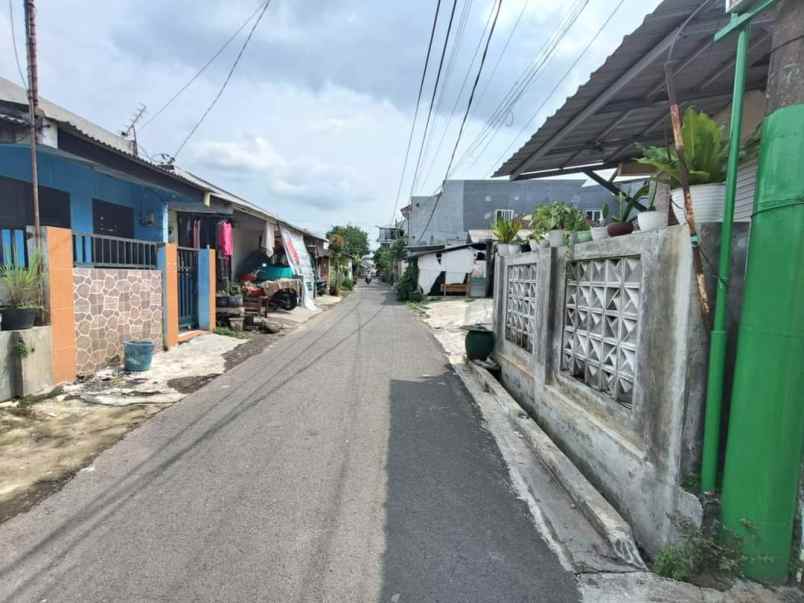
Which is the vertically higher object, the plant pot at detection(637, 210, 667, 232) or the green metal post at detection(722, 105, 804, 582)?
the plant pot at detection(637, 210, 667, 232)

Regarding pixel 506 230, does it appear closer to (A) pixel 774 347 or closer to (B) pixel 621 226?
(B) pixel 621 226

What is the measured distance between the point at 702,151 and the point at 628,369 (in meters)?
1.58

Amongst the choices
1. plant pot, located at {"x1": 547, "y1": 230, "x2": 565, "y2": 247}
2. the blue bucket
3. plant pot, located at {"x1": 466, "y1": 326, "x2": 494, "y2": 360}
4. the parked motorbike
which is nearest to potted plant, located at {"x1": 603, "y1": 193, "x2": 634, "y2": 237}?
plant pot, located at {"x1": 547, "y1": 230, "x2": 565, "y2": 247}

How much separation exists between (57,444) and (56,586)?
7.68ft

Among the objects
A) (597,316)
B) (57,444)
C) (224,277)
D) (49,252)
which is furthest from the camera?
(224,277)

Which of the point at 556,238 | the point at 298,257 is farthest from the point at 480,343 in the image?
the point at 298,257

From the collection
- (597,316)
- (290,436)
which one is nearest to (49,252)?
(290,436)

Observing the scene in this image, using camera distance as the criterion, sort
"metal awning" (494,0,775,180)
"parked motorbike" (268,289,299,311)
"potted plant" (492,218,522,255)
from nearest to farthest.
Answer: "metal awning" (494,0,775,180) → "potted plant" (492,218,522,255) → "parked motorbike" (268,289,299,311)

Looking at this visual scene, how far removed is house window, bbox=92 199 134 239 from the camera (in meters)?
9.09

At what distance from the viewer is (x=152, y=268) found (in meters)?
8.84

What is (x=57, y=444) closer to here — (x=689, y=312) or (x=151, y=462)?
(x=151, y=462)

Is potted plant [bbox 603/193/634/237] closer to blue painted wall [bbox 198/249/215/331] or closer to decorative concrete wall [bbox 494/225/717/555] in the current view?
decorative concrete wall [bbox 494/225/717/555]

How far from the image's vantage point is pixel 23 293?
5.55m

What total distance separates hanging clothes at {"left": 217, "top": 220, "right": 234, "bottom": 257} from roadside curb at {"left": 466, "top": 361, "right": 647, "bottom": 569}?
10037 millimetres
